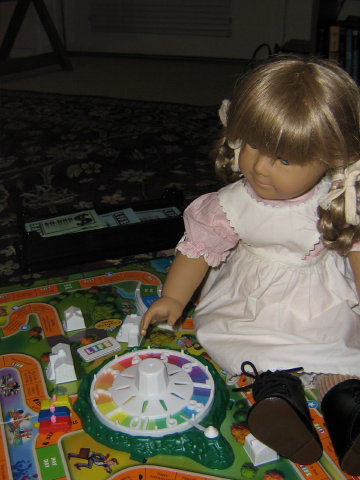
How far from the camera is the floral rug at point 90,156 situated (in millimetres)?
1414

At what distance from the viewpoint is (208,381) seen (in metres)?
0.72

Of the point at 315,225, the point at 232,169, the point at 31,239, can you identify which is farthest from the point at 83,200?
the point at 315,225

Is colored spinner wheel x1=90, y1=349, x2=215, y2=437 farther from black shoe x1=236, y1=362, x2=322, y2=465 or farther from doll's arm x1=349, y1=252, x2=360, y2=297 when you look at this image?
doll's arm x1=349, y1=252, x2=360, y2=297

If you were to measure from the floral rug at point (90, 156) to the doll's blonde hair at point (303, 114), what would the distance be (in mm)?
567

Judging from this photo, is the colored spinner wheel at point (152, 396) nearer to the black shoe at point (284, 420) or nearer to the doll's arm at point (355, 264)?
the black shoe at point (284, 420)

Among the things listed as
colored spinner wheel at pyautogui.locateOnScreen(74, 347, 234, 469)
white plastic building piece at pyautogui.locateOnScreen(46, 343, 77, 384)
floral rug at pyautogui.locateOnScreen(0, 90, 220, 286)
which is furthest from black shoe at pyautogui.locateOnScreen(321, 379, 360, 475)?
floral rug at pyautogui.locateOnScreen(0, 90, 220, 286)

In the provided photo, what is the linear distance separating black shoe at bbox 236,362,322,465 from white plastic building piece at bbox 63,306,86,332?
1.06 feet

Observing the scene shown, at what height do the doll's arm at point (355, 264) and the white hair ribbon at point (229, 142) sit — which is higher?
the white hair ribbon at point (229, 142)

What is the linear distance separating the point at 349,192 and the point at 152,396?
317mm

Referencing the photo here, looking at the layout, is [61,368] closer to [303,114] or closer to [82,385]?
[82,385]

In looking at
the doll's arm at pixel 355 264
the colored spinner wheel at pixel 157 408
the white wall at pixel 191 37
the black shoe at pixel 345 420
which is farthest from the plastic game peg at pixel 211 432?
the white wall at pixel 191 37

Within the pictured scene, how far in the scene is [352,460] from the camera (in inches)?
24.0

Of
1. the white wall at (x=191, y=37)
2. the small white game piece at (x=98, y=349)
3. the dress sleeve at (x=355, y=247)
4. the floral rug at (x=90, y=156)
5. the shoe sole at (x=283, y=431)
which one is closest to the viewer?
the shoe sole at (x=283, y=431)

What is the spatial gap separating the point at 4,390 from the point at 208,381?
0.26 metres
